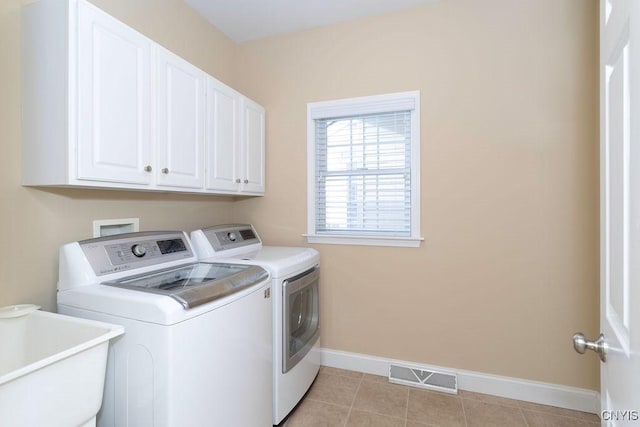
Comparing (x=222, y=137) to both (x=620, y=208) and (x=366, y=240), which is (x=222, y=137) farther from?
(x=620, y=208)

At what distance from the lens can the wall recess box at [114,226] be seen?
154 cm

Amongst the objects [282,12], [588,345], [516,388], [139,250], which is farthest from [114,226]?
A: [516,388]

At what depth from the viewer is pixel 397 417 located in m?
1.78

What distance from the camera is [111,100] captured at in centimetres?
128

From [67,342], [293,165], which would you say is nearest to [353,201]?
[293,165]

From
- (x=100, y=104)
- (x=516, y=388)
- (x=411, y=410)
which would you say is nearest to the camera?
(x=100, y=104)

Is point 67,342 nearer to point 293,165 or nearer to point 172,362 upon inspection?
point 172,362

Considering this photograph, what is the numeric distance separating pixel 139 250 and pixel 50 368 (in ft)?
2.46

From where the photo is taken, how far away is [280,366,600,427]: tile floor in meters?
1.74

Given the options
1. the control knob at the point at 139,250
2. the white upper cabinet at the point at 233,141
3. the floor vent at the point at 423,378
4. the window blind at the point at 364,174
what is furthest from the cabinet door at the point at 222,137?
the floor vent at the point at 423,378

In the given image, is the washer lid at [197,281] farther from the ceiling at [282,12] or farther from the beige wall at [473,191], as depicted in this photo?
the ceiling at [282,12]

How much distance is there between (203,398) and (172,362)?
237 millimetres

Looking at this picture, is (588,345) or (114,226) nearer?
(588,345)

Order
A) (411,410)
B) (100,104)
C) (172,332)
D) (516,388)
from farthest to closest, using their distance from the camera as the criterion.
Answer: (516,388)
(411,410)
(100,104)
(172,332)
